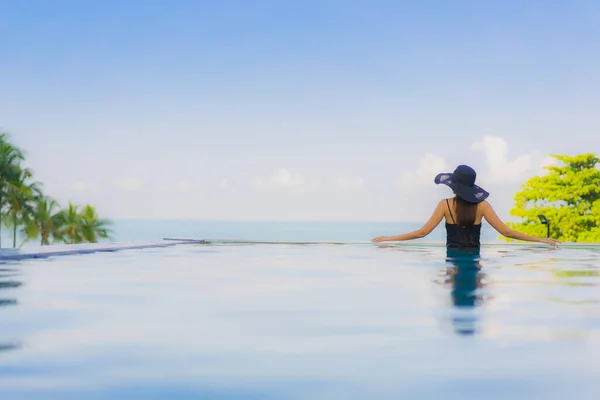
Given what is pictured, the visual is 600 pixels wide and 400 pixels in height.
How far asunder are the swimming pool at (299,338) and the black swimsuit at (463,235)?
50 cm

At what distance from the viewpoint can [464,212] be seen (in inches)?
344

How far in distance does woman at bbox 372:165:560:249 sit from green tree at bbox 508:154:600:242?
2936 centimetres

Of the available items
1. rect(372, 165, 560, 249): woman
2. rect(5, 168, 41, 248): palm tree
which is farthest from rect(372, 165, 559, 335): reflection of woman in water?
rect(5, 168, 41, 248): palm tree

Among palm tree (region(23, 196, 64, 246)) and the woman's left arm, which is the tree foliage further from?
the woman's left arm

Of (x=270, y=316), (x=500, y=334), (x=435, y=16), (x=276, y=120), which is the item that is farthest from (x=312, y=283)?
(x=276, y=120)

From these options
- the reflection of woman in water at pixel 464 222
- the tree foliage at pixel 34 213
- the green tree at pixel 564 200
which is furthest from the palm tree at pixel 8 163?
the reflection of woman in water at pixel 464 222

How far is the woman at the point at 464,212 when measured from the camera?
8.48 metres

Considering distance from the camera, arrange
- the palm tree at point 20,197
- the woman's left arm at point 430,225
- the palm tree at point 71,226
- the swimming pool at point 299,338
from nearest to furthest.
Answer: the swimming pool at point 299,338 < the woman's left arm at point 430,225 < the palm tree at point 20,197 < the palm tree at point 71,226

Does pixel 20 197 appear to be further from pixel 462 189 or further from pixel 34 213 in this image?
pixel 462 189

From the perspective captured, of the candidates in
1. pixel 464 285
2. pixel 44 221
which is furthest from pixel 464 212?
pixel 44 221

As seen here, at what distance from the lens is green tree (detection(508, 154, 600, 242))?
3719 cm

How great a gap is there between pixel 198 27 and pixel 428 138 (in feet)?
49.2

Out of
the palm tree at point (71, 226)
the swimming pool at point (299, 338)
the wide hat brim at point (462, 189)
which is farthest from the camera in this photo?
the palm tree at point (71, 226)

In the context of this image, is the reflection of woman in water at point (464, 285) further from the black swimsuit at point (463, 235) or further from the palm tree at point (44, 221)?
the palm tree at point (44, 221)
